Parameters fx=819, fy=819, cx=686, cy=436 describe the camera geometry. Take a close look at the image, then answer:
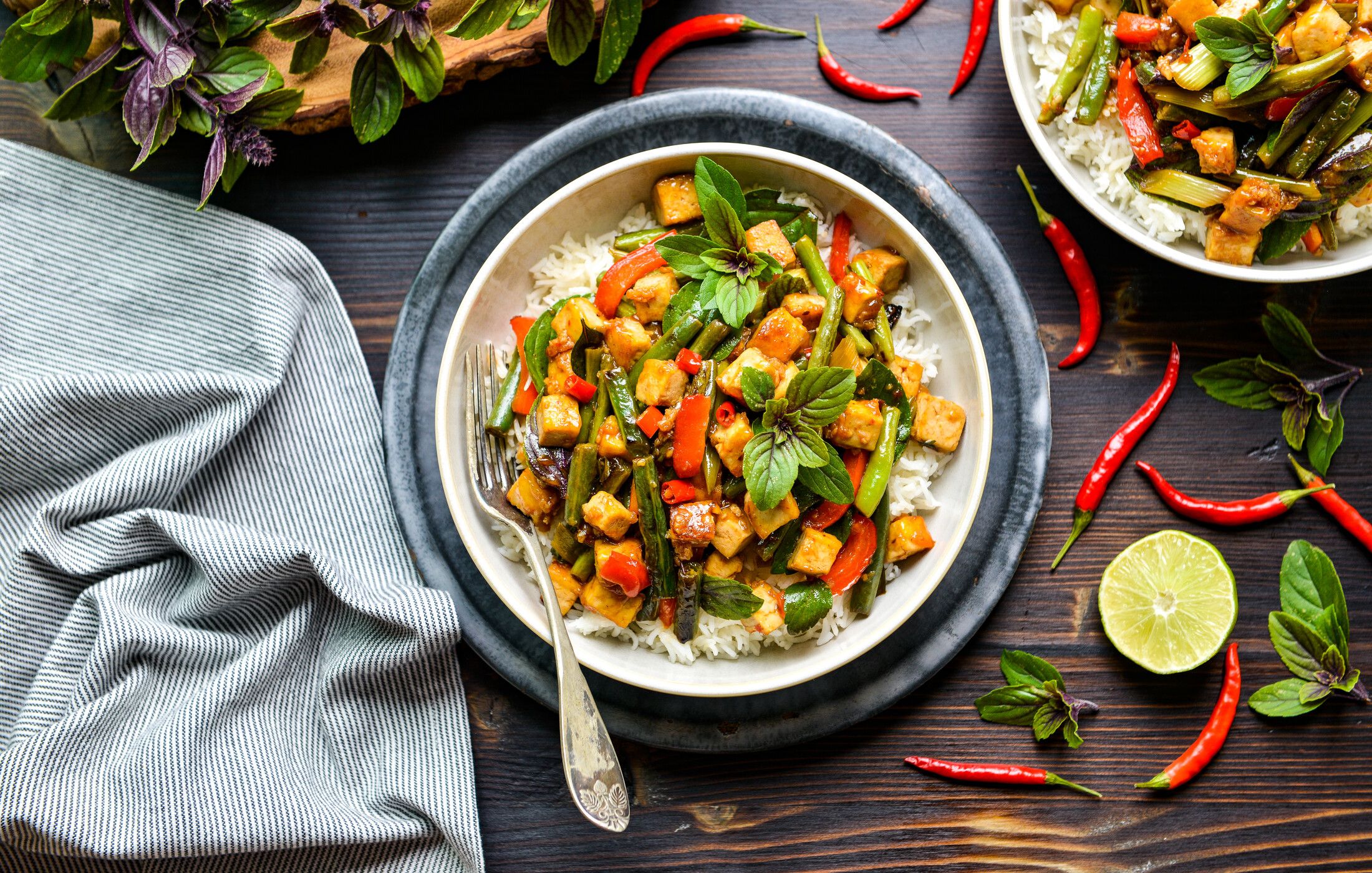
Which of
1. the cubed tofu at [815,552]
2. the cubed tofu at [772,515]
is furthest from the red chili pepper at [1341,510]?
the cubed tofu at [772,515]

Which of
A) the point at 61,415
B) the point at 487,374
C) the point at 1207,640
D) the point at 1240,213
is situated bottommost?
the point at 1207,640

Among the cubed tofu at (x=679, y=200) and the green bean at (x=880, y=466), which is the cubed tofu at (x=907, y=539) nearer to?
the green bean at (x=880, y=466)

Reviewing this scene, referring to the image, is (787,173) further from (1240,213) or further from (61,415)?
(61,415)

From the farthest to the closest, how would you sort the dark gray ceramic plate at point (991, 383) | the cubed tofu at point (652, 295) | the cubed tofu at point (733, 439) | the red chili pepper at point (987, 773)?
the red chili pepper at point (987, 773), the dark gray ceramic plate at point (991, 383), the cubed tofu at point (652, 295), the cubed tofu at point (733, 439)

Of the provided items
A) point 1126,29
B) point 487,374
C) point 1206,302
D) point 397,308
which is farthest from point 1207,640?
point 397,308

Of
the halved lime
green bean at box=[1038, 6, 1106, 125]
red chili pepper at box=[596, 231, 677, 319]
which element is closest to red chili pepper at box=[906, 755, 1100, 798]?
the halved lime

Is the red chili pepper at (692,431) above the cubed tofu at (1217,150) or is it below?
below

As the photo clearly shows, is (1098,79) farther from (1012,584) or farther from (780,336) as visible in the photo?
(1012,584)
